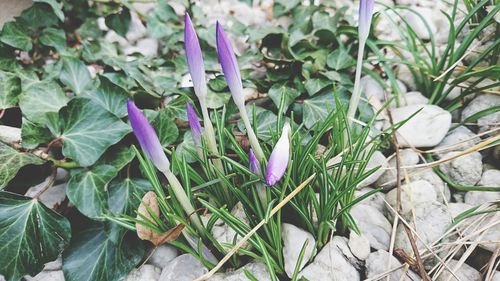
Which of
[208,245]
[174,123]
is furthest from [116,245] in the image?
[174,123]

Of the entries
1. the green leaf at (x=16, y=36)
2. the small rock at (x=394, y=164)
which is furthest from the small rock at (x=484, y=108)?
the green leaf at (x=16, y=36)

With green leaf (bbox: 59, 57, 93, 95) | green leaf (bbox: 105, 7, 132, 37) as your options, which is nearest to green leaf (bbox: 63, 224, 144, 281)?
green leaf (bbox: 59, 57, 93, 95)

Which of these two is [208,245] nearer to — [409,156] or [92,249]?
[92,249]

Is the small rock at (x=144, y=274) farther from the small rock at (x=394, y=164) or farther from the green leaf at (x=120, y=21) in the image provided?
the green leaf at (x=120, y=21)

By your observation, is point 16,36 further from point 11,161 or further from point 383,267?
point 383,267

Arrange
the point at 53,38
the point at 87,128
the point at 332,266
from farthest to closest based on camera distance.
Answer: the point at 53,38 → the point at 87,128 → the point at 332,266

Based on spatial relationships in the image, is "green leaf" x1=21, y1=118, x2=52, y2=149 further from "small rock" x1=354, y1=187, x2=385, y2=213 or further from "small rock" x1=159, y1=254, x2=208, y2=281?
"small rock" x1=354, y1=187, x2=385, y2=213

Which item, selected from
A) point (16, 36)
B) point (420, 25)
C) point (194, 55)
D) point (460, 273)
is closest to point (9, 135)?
point (16, 36)
